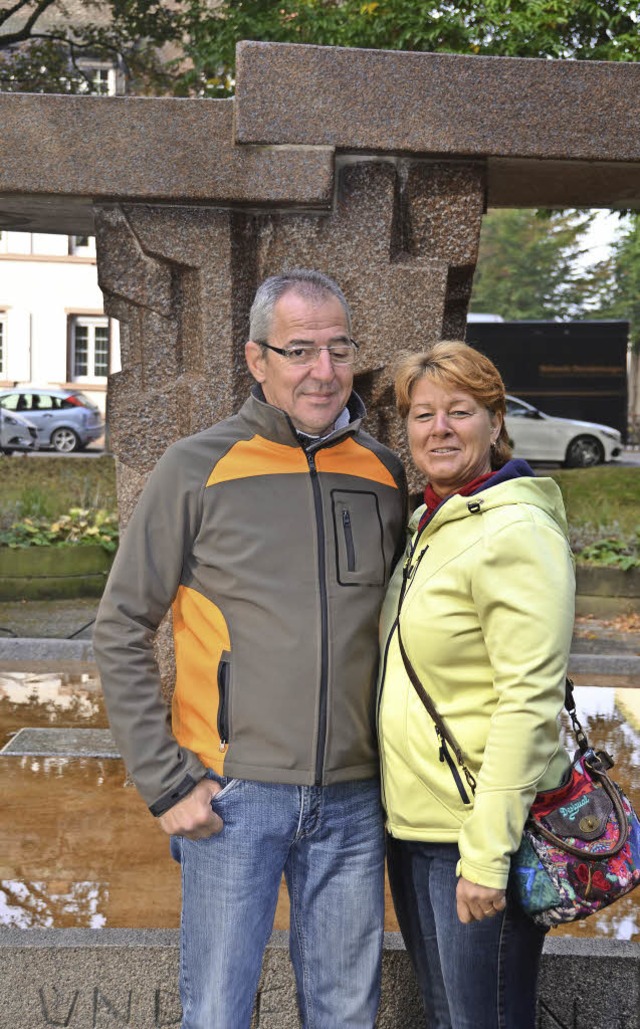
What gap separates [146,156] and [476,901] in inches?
114

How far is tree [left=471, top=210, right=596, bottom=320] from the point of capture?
39781 mm

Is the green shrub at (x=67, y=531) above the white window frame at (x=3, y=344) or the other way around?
the other way around

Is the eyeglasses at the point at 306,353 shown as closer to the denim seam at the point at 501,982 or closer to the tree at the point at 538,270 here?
the denim seam at the point at 501,982

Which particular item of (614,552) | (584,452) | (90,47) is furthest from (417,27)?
(584,452)

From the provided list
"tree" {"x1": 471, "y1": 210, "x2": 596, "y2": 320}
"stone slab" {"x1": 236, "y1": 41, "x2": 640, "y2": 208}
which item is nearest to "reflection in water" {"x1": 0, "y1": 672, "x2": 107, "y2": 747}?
"stone slab" {"x1": 236, "y1": 41, "x2": 640, "y2": 208}

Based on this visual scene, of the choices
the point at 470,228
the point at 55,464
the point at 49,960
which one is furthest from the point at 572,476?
the point at 49,960

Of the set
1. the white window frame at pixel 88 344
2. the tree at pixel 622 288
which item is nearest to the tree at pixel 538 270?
the tree at pixel 622 288

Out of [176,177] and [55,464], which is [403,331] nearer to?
[176,177]

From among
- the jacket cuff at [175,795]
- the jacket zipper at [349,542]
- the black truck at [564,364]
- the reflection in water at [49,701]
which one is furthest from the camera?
the black truck at [564,364]

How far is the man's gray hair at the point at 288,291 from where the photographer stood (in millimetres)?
2566

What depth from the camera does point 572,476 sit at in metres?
14.9

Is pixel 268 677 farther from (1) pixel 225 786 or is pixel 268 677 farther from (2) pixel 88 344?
(2) pixel 88 344

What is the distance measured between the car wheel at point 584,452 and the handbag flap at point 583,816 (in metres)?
19.3

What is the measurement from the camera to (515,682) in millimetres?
2174
